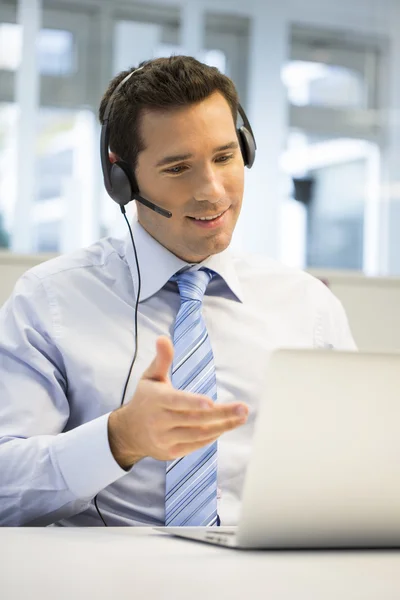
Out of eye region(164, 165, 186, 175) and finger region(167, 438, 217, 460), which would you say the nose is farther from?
finger region(167, 438, 217, 460)

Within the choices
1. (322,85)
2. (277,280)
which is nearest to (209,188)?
(277,280)

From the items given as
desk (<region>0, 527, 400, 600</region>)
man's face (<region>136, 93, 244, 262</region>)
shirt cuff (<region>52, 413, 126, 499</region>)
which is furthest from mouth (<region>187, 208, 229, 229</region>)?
desk (<region>0, 527, 400, 600</region>)

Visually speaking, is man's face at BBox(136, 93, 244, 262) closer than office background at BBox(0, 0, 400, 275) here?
Yes

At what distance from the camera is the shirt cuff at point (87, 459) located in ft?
3.68

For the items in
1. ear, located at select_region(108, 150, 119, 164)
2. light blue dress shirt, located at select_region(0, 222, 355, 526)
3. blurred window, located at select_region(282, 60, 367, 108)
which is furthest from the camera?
blurred window, located at select_region(282, 60, 367, 108)

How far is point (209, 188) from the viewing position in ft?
4.73

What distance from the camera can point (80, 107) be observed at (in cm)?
422

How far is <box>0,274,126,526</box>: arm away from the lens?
3.78 ft

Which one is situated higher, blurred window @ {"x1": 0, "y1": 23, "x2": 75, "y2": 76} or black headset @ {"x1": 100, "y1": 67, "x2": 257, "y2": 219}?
blurred window @ {"x1": 0, "y1": 23, "x2": 75, "y2": 76}

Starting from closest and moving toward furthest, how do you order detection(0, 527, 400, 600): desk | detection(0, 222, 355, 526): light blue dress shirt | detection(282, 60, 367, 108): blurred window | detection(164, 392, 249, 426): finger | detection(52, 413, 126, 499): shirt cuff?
detection(0, 527, 400, 600): desk, detection(164, 392, 249, 426): finger, detection(52, 413, 126, 499): shirt cuff, detection(0, 222, 355, 526): light blue dress shirt, detection(282, 60, 367, 108): blurred window

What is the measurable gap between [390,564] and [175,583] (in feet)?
0.73

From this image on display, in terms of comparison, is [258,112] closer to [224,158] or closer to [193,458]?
[224,158]

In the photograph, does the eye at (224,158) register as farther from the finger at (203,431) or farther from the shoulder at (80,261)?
the finger at (203,431)

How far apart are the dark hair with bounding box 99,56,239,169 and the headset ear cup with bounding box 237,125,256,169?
0.18 ft
